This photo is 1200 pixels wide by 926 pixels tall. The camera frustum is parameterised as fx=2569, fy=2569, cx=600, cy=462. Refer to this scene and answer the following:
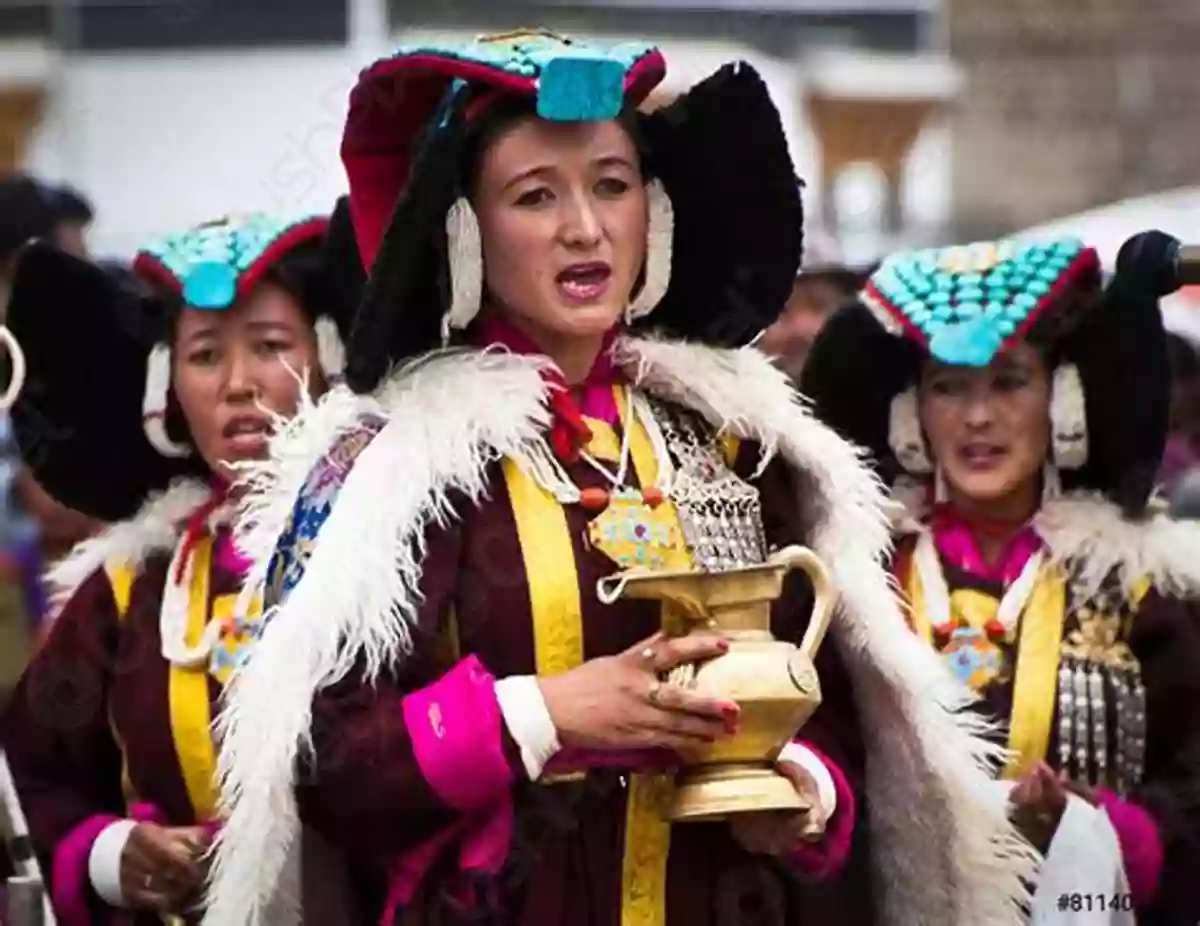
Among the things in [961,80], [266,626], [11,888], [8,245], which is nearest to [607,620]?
[266,626]

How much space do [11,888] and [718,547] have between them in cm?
85

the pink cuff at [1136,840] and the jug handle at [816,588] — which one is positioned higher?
the jug handle at [816,588]

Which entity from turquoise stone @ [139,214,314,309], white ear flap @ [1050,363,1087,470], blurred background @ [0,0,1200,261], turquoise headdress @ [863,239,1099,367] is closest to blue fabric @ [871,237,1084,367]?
turquoise headdress @ [863,239,1099,367]

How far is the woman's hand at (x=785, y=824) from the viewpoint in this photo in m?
2.71

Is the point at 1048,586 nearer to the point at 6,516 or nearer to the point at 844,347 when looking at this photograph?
the point at 844,347

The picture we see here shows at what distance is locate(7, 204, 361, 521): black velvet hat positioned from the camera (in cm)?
360

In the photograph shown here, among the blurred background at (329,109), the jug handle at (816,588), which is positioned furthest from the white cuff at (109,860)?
the blurred background at (329,109)

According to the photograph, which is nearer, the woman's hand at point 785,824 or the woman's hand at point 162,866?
the woman's hand at point 785,824

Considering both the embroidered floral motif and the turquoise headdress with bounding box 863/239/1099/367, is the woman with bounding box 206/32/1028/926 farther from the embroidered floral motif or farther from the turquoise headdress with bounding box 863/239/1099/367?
the turquoise headdress with bounding box 863/239/1099/367

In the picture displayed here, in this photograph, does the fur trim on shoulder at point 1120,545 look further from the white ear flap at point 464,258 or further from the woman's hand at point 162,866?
the woman's hand at point 162,866

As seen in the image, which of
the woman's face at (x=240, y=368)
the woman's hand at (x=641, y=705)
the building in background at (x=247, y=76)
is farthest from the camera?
the building in background at (x=247, y=76)

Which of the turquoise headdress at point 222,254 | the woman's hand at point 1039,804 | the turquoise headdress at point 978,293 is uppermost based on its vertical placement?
the turquoise headdress at point 222,254

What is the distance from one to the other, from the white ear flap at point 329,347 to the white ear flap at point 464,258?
795 millimetres

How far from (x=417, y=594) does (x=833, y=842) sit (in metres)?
0.54
